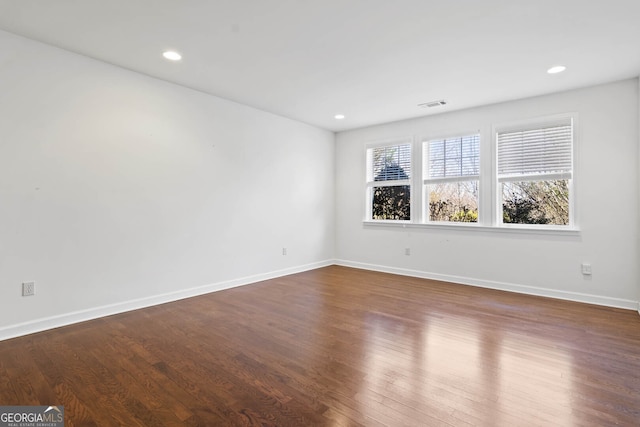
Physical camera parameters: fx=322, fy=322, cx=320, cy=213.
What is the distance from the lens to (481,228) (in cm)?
460

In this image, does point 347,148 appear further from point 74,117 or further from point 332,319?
point 74,117

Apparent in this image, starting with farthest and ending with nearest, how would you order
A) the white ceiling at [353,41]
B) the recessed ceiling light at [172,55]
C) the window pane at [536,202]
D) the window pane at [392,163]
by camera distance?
the window pane at [392,163]
the window pane at [536,202]
the recessed ceiling light at [172,55]
the white ceiling at [353,41]

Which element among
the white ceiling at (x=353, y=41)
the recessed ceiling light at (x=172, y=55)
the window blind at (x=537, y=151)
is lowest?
the window blind at (x=537, y=151)

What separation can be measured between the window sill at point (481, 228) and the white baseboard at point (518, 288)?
2.34 ft

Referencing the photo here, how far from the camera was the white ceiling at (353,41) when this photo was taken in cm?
235

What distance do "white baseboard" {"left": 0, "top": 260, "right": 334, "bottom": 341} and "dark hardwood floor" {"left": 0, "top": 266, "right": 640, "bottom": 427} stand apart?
5.0 inches

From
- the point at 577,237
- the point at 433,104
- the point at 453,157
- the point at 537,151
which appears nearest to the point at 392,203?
the point at 453,157

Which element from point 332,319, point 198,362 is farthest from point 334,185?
point 198,362

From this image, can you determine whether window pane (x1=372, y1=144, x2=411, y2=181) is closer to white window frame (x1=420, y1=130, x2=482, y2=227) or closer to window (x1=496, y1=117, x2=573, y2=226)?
white window frame (x1=420, y1=130, x2=482, y2=227)

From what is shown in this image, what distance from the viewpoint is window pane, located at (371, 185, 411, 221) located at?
5.43 metres

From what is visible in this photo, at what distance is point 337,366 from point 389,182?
3874 mm

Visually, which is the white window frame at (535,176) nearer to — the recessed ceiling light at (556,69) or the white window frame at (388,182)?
the recessed ceiling light at (556,69)

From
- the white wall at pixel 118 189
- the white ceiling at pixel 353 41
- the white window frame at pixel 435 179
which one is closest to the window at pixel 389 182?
the white window frame at pixel 435 179

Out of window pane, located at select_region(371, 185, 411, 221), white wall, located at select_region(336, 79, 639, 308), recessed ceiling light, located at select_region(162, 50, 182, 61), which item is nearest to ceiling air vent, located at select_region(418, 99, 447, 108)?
white wall, located at select_region(336, 79, 639, 308)
